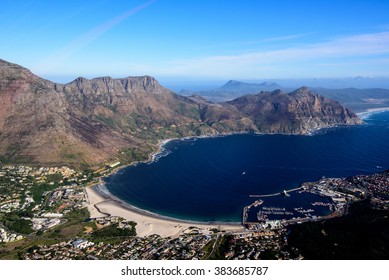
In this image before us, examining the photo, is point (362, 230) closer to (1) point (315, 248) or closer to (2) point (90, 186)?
(1) point (315, 248)

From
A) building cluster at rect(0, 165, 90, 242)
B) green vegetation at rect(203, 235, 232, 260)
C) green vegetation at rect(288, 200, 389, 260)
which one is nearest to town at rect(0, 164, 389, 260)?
building cluster at rect(0, 165, 90, 242)

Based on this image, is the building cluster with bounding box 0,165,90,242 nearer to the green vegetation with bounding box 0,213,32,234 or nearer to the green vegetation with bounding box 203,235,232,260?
the green vegetation with bounding box 0,213,32,234

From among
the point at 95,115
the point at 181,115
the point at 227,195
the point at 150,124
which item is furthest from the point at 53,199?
the point at 181,115

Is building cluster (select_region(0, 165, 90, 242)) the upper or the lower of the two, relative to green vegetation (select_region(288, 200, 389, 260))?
lower

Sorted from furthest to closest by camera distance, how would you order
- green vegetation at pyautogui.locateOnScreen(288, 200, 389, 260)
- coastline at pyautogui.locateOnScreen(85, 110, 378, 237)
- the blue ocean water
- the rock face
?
the rock face, the blue ocean water, coastline at pyautogui.locateOnScreen(85, 110, 378, 237), green vegetation at pyautogui.locateOnScreen(288, 200, 389, 260)

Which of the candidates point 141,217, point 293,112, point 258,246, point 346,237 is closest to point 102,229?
point 141,217

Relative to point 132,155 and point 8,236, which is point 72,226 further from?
point 132,155

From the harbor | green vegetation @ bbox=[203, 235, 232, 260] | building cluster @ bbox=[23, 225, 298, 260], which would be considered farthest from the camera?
the harbor
